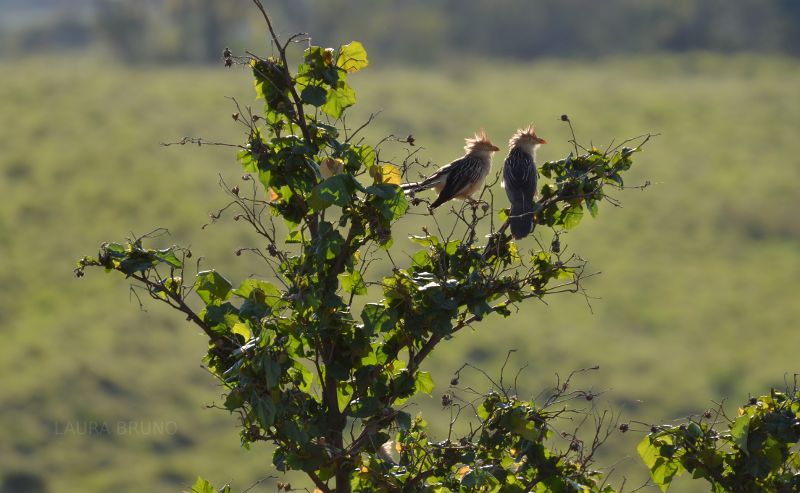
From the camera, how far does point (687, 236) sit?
4438 centimetres

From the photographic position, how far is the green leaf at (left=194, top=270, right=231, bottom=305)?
5.54m

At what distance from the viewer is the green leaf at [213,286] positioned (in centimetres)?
554

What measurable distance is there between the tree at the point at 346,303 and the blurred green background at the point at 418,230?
15.9 metres

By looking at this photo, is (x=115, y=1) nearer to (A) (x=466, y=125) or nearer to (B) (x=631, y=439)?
(A) (x=466, y=125)

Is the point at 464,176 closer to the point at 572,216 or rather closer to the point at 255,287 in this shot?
the point at 572,216

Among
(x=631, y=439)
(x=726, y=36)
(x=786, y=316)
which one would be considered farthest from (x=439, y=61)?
(x=631, y=439)

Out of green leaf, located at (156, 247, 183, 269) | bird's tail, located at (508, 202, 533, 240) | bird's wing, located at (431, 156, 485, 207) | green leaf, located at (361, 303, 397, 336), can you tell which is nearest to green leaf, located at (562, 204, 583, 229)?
bird's tail, located at (508, 202, 533, 240)

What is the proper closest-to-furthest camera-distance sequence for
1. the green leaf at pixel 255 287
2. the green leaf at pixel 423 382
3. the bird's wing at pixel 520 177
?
the green leaf at pixel 255 287
the green leaf at pixel 423 382
the bird's wing at pixel 520 177

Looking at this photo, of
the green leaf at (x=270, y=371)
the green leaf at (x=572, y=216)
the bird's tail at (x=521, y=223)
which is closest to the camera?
the green leaf at (x=270, y=371)

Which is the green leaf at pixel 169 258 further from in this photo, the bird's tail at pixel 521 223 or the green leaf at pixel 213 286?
the bird's tail at pixel 521 223

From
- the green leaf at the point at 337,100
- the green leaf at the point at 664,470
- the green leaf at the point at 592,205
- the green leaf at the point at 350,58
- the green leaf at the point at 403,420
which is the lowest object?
the green leaf at the point at 664,470

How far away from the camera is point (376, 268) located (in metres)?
36.7

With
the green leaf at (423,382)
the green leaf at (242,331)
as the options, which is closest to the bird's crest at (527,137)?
the green leaf at (423,382)

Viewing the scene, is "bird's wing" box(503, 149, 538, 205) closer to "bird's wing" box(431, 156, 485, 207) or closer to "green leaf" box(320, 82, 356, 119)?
"bird's wing" box(431, 156, 485, 207)
